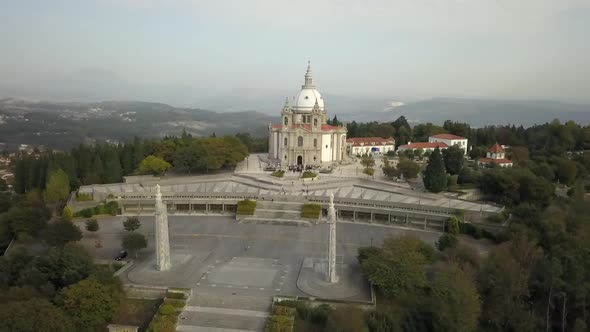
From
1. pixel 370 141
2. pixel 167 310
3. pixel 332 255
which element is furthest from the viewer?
pixel 370 141

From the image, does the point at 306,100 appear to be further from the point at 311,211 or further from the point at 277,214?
the point at 311,211

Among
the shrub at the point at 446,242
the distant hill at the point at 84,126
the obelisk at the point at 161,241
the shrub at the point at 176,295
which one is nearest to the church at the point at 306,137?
the shrub at the point at 446,242

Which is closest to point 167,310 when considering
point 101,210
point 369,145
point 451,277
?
point 451,277

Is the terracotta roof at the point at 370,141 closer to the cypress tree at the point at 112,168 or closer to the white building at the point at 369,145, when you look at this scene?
the white building at the point at 369,145

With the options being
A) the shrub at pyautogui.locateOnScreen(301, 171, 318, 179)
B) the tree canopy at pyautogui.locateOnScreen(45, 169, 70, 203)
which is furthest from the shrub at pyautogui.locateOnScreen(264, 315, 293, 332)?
the shrub at pyautogui.locateOnScreen(301, 171, 318, 179)

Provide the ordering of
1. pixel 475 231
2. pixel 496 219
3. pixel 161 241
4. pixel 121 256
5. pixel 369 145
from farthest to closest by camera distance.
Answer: pixel 369 145 < pixel 496 219 < pixel 475 231 < pixel 121 256 < pixel 161 241

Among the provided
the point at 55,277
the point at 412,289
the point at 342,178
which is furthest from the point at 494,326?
the point at 342,178

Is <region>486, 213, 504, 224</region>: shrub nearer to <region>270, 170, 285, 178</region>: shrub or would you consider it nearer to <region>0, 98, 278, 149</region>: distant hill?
<region>270, 170, 285, 178</region>: shrub
